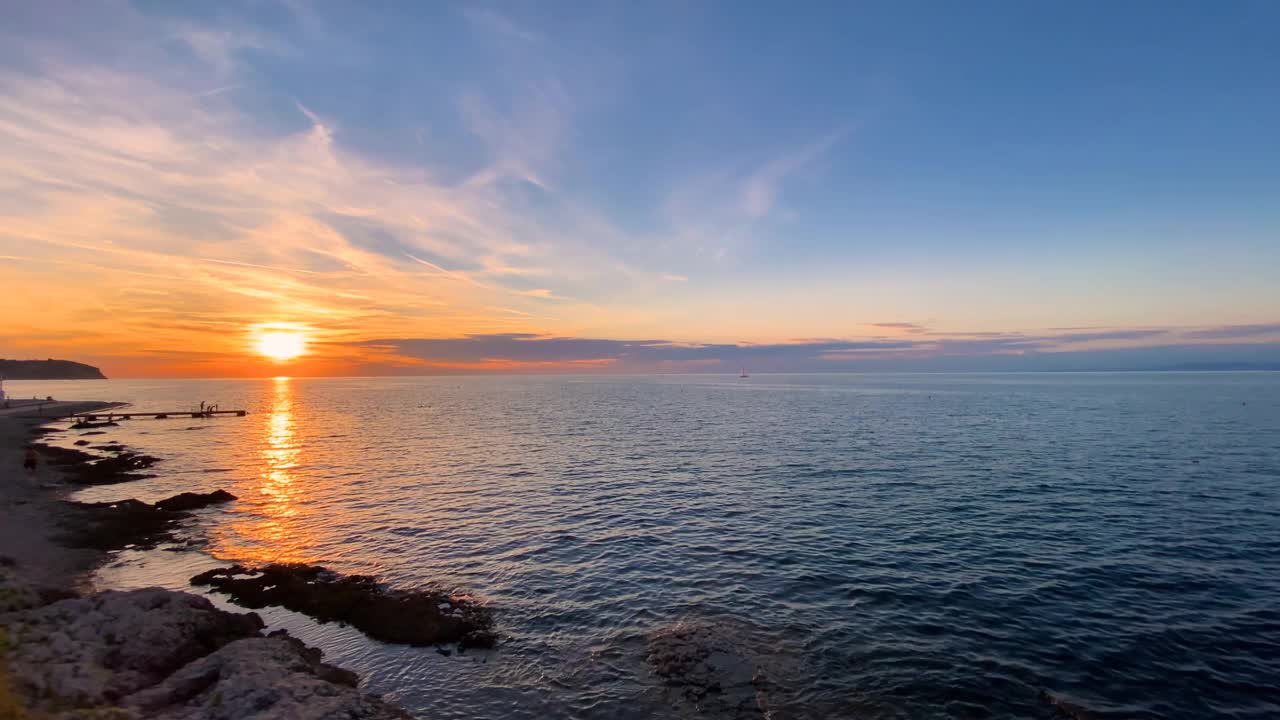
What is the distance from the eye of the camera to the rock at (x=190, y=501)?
140ft

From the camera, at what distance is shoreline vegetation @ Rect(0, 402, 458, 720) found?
15.1m

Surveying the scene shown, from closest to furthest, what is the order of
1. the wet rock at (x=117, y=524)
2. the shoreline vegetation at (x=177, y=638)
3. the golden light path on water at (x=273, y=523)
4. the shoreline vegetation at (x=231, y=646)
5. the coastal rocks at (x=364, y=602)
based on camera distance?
the shoreline vegetation at (x=177, y=638) < the shoreline vegetation at (x=231, y=646) < the coastal rocks at (x=364, y=602) < the golden light path on water at (x=273, y=523) < the wet rock at (x=117, y=524)

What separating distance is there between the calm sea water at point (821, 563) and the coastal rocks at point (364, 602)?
1.11 meters

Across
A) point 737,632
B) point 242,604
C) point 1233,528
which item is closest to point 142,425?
point 242,604

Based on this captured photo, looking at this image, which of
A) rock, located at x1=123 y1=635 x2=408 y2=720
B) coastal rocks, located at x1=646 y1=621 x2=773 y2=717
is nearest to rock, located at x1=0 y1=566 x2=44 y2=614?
rock, located at x1=123 y1=635 x2=408 y2=720

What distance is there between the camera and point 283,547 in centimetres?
3369

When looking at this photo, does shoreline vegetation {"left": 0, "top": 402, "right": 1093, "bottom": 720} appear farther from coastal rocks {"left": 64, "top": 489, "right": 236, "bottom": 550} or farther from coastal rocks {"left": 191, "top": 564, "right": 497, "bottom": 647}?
coastal rocks {"left": 64, "top": 489, "right": 236, "bottom": 550}

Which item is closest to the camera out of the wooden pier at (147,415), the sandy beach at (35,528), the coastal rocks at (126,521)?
the sandy beach at (35,528)

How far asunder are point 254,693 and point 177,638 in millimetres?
6674

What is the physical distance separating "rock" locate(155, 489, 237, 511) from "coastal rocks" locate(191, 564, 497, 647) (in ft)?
62.1

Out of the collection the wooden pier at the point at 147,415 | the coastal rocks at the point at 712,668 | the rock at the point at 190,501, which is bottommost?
the wooden pier at the point at 147,415

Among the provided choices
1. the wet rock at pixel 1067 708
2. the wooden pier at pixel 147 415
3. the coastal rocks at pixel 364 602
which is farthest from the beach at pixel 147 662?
the wooden pier at pixel 147 415

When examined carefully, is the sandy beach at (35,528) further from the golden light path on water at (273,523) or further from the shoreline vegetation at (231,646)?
the golden light path on water at (273,523)

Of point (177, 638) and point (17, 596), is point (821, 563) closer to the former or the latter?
point (177, 638)
